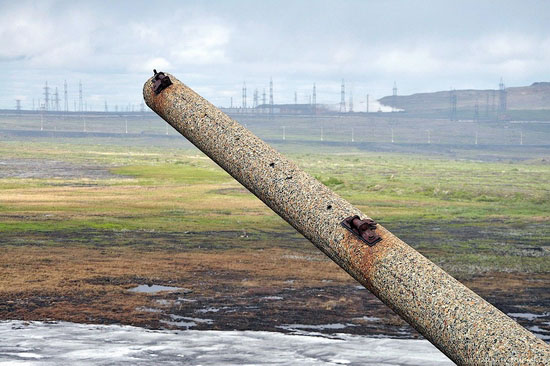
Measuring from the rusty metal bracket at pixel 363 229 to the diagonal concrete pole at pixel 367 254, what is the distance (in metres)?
0.04

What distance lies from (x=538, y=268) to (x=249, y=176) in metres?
15.7

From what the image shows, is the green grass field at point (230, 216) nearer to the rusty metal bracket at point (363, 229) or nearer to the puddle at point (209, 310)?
the puddle at point (209, 310)

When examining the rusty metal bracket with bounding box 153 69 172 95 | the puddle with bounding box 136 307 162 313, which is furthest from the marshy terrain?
the rusty metal bracket with bounding box 153 69 172 95

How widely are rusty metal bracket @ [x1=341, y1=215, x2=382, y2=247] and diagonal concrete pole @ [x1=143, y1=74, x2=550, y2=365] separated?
41mm

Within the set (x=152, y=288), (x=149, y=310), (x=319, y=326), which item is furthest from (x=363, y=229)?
(x=152, y=288)

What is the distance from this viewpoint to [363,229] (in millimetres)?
5770

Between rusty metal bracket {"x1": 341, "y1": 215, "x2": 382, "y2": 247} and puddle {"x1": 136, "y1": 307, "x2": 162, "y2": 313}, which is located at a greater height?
rusty metal bracket {"x1": 341, "y1": 215, "x2": 382, "y2": 247}

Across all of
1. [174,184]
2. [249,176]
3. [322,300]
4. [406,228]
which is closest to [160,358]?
[249,176]

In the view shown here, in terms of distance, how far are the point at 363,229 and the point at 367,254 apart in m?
0.18

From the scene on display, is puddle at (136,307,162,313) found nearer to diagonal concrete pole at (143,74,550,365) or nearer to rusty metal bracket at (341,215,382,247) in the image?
diagonal concrete pole at (143,74,550,365)

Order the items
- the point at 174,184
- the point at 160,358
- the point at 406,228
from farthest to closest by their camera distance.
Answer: the point at 174,184, the point at 406,228, the point at 160,358

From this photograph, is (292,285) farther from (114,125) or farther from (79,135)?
(114,125)

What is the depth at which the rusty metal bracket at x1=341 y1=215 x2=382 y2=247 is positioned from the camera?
5.74 meters

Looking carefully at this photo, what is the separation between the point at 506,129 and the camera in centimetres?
18062
